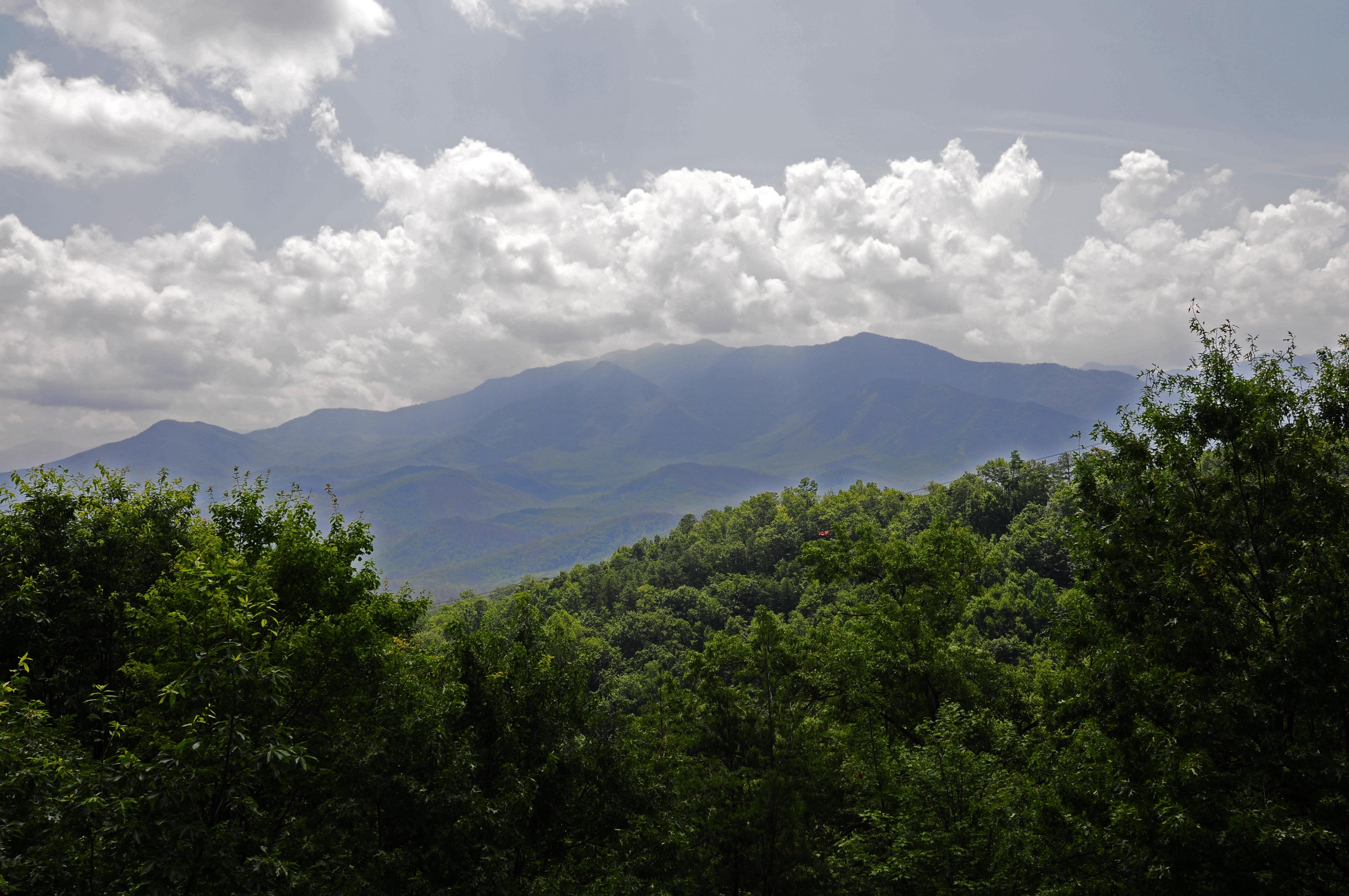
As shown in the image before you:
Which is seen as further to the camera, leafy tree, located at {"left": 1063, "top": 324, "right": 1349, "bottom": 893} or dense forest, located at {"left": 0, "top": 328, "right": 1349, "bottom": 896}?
leafy tree, located at {"left": 1063, "top": 324, "right": 1349, "bottom": 893}

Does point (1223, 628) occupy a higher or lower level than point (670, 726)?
higher

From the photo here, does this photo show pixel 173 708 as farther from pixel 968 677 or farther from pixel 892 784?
pixel 968 677

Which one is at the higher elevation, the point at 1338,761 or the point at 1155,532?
the point at 1155,532

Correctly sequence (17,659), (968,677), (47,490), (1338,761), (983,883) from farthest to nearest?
(968,677) < (47,490) < (17,659) < (983,883) < (1338,761)

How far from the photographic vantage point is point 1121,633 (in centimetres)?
1427

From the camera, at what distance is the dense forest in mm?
9547

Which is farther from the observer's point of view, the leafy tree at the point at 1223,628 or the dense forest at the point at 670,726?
the leafy tree at the point at 1223,628

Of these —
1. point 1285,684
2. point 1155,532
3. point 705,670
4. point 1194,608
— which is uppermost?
point 1155,532

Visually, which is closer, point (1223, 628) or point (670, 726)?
point (1223, 628)

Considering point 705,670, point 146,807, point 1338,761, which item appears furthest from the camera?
point 705,670

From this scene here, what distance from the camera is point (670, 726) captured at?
67.5ft

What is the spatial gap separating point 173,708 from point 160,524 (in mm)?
15838

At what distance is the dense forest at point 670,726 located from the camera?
955cm

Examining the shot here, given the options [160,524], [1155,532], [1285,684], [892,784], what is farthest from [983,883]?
[160,524]
